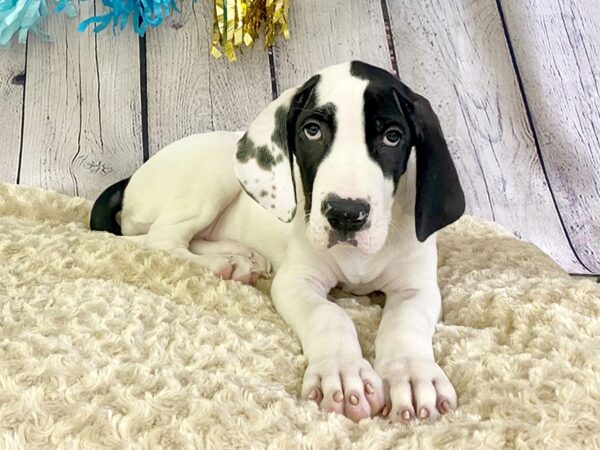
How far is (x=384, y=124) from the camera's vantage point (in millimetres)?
1818

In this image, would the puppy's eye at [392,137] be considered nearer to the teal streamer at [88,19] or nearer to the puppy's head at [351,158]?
the puppy's head at [351,158]

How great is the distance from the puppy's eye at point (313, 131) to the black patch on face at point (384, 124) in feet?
0.45

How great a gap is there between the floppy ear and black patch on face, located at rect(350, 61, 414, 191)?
3 centimetres

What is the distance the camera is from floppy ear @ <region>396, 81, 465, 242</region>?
185 centimetres

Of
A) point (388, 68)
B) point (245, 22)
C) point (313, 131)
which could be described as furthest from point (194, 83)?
point (313, 131)

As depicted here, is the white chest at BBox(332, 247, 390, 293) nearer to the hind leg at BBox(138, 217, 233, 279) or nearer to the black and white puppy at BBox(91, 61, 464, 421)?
the black and white puppy at BBox(91, 61, 464, 421)

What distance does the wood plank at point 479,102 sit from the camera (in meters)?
3.23

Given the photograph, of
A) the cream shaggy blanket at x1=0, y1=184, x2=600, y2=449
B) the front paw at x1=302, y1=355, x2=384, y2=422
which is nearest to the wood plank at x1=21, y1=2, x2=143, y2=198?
the cream shaggy blanket at x1=0, y1=184, x2=600, y2=449

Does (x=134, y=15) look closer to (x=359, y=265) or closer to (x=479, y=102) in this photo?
(x=479, y=102)

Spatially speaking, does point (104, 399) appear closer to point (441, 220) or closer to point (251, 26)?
point (441, 220)

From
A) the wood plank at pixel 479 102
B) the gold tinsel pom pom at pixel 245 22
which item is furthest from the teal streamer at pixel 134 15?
the wood plank at pixel 479 102

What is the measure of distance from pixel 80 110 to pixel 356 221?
214 centimetres

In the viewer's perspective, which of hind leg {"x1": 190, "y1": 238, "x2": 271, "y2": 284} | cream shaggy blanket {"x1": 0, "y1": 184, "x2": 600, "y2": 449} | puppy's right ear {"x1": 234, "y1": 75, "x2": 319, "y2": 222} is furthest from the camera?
hind leg {"x1": 190, "y1": 238, "x2": 271, "y2": 284}

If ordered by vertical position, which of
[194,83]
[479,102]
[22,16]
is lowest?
[479,102]
